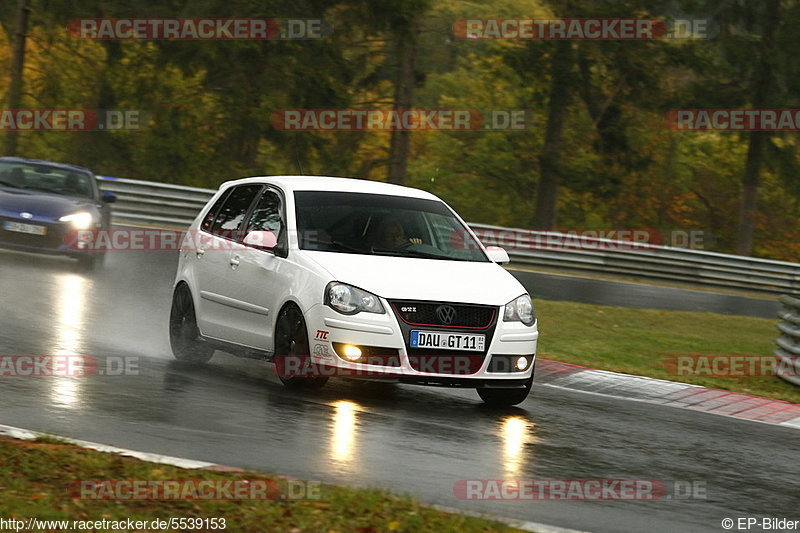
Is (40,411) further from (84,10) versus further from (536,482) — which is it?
(84,10)

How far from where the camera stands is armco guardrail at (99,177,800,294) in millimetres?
25703

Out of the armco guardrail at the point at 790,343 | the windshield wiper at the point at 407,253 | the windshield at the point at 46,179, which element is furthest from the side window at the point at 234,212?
the windshield at the point at 46,179

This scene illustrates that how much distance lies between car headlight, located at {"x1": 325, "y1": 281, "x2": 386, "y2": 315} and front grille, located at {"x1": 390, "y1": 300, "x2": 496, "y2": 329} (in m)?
0.14

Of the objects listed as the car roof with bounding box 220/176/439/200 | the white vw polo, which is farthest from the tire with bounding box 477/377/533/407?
the car roof with bounding box 220/176/439/200

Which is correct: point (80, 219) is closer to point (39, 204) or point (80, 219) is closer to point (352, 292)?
point (39, 204)

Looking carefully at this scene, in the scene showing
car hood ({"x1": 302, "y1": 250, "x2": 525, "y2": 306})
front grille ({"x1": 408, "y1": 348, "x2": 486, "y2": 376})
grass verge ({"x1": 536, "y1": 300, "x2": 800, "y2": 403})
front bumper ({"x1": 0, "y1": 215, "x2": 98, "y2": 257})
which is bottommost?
grass verge ({"x1": 536, "y1": 300, "x2": 800, "y2": 403})

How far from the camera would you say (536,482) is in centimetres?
728

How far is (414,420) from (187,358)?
3.25 metres

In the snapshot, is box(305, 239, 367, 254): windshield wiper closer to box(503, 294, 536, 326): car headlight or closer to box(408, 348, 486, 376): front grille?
box(408, 348, 486, 376): front grille

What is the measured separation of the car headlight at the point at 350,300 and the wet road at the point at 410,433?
72 cm

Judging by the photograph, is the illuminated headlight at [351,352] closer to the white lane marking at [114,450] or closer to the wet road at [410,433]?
the wet road at [410,433]

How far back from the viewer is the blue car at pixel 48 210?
61.0ft

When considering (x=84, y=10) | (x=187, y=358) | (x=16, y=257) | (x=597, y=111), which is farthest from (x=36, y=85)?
(x=187, y=358)

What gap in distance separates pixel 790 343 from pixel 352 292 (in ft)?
21.8
